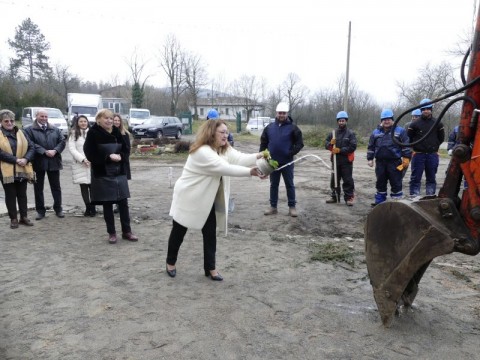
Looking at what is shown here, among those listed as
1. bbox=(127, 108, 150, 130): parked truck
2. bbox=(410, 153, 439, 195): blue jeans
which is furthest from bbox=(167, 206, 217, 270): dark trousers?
bbox=(127, 108, 150, 130): parked truck

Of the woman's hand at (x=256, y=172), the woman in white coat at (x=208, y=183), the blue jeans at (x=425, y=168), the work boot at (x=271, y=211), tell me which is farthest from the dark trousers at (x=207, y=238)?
the blue jeans at (x=425, y=168)

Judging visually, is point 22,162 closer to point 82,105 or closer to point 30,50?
point 82,105

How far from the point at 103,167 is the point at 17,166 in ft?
5.66

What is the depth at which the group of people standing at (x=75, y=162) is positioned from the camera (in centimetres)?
548

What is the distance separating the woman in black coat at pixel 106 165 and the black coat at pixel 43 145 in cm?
165

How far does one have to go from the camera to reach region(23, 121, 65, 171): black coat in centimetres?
663

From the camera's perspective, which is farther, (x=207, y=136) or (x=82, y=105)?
(x=82, y=105)

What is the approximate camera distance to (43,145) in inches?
265

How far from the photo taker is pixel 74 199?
893cm

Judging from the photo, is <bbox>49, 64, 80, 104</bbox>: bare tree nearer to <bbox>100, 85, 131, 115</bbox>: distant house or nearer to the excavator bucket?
<bbox>100, 85, 131, 115</bbox>: distant house

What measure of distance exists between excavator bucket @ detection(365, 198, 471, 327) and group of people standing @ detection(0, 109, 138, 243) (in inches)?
143

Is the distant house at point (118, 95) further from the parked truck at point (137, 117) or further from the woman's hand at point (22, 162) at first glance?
the woman's hand at point (22, 162)

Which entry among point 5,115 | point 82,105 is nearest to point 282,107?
point 5,115

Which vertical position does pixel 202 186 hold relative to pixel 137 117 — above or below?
below
